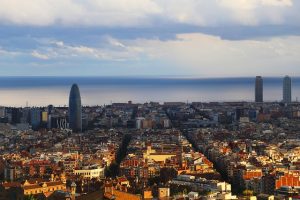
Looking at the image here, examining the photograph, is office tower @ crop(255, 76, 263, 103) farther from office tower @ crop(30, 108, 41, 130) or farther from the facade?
the facade

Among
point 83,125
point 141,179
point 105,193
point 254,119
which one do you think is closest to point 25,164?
point 141,179

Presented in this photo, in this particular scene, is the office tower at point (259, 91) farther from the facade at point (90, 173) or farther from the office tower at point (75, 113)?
the facade at point (90, 173)

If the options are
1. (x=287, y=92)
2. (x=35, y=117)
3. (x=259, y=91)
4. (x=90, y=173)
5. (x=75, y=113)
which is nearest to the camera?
(x=90, y=173)

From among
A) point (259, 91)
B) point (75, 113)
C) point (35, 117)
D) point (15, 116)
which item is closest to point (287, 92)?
point (259, 91)

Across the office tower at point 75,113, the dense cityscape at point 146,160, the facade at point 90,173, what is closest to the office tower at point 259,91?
the dense cityscape at point 146,160

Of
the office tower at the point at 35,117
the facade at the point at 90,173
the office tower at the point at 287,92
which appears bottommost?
the facade at the point at 90,173

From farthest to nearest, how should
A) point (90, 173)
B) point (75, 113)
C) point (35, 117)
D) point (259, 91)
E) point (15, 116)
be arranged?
1. point (259, 91)
2. point (15, 116)
3. point (35, 117)
4. point (75, 113)
5. point (90, 173)

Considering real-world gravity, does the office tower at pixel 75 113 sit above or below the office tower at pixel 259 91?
below

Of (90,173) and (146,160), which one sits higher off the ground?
(146,160)

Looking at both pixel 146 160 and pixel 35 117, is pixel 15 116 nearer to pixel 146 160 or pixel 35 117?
pixel 35 117

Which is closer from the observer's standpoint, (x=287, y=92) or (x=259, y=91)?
(x=287, y=92)
